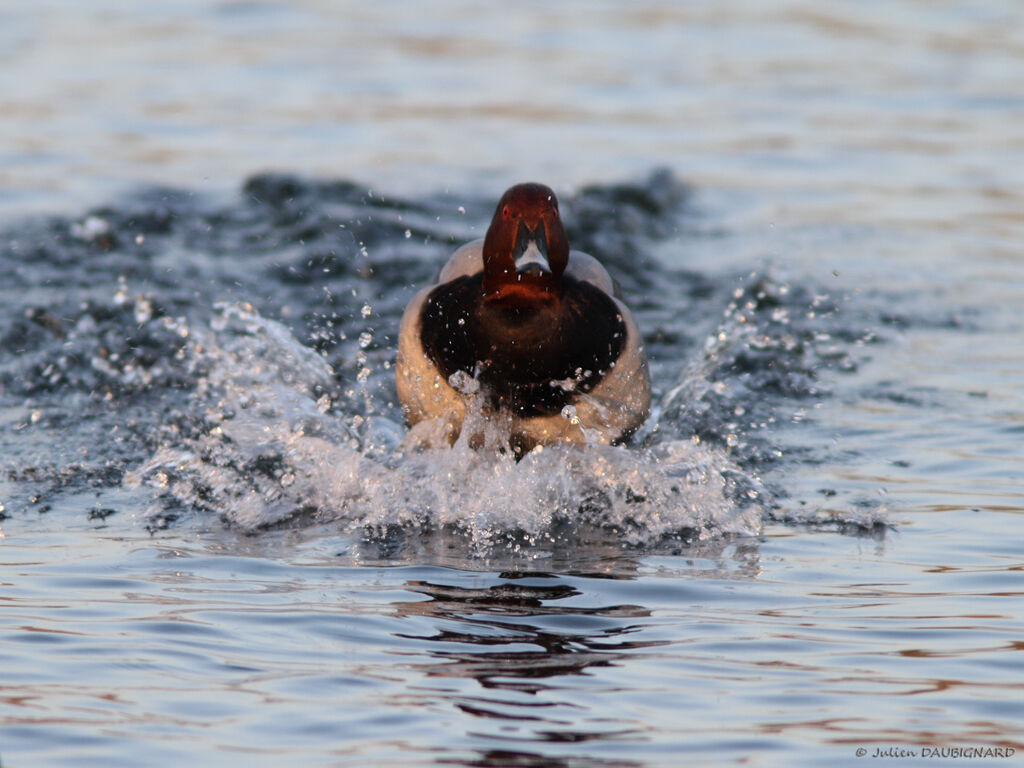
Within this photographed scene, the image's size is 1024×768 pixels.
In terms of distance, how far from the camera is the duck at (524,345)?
6.21 metres

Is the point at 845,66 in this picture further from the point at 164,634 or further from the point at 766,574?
the point at 164,634

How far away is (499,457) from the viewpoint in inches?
249

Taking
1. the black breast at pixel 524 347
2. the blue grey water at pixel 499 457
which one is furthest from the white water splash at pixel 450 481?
the black breast at pixel 524 347

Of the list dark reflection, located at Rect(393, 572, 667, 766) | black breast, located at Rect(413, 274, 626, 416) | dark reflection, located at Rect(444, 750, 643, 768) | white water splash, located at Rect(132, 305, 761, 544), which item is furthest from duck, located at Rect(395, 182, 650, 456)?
dark reflection, located at Rect(444, 750, 643, 768)

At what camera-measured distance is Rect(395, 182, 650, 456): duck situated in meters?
6.21

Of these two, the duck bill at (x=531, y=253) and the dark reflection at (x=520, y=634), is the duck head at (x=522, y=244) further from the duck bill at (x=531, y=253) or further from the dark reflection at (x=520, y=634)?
the dark reflection at (x=520, y=634)

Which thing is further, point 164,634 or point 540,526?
point 540,526

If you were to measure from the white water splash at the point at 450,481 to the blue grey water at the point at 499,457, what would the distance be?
19 mm

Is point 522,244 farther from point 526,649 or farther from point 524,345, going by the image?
point 526,649

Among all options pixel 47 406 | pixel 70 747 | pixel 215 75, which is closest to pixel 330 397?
pixel 47 406

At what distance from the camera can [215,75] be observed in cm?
1620

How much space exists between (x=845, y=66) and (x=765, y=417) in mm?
10071

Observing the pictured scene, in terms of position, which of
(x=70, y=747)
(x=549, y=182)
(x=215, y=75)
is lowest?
(x=70, y=747)

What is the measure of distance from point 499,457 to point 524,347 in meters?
0.51
